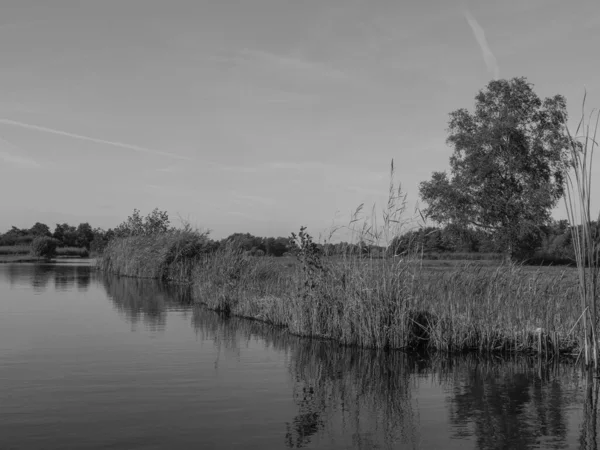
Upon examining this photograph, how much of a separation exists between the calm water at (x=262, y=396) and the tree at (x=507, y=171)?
126 feet

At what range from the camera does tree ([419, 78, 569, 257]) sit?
50.2 m

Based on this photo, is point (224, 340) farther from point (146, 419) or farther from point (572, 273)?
point (572, 273)

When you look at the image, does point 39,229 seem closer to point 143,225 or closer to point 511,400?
point 143,225

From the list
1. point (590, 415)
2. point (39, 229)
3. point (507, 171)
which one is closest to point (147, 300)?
point (590, 415)

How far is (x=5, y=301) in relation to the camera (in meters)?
25.2

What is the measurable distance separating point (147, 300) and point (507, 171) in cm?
3764

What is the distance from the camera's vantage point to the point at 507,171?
52.1m

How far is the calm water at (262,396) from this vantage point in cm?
819

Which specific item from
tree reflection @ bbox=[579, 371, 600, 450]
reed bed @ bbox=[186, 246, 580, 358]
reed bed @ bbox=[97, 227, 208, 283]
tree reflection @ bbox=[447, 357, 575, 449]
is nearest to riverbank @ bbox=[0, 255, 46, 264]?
reed bed @ bbox=[97, 227, 208, 283]

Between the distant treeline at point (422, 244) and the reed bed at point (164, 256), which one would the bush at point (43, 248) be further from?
the reed bed at point (164, 256)

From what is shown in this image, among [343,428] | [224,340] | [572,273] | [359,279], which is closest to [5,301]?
[224,340]

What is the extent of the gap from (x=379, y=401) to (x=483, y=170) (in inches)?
1723

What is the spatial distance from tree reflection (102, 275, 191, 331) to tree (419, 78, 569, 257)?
27.4 meters

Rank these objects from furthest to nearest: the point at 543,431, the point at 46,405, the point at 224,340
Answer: the point at 224,340, the point at 46,405, the point at 543,431
